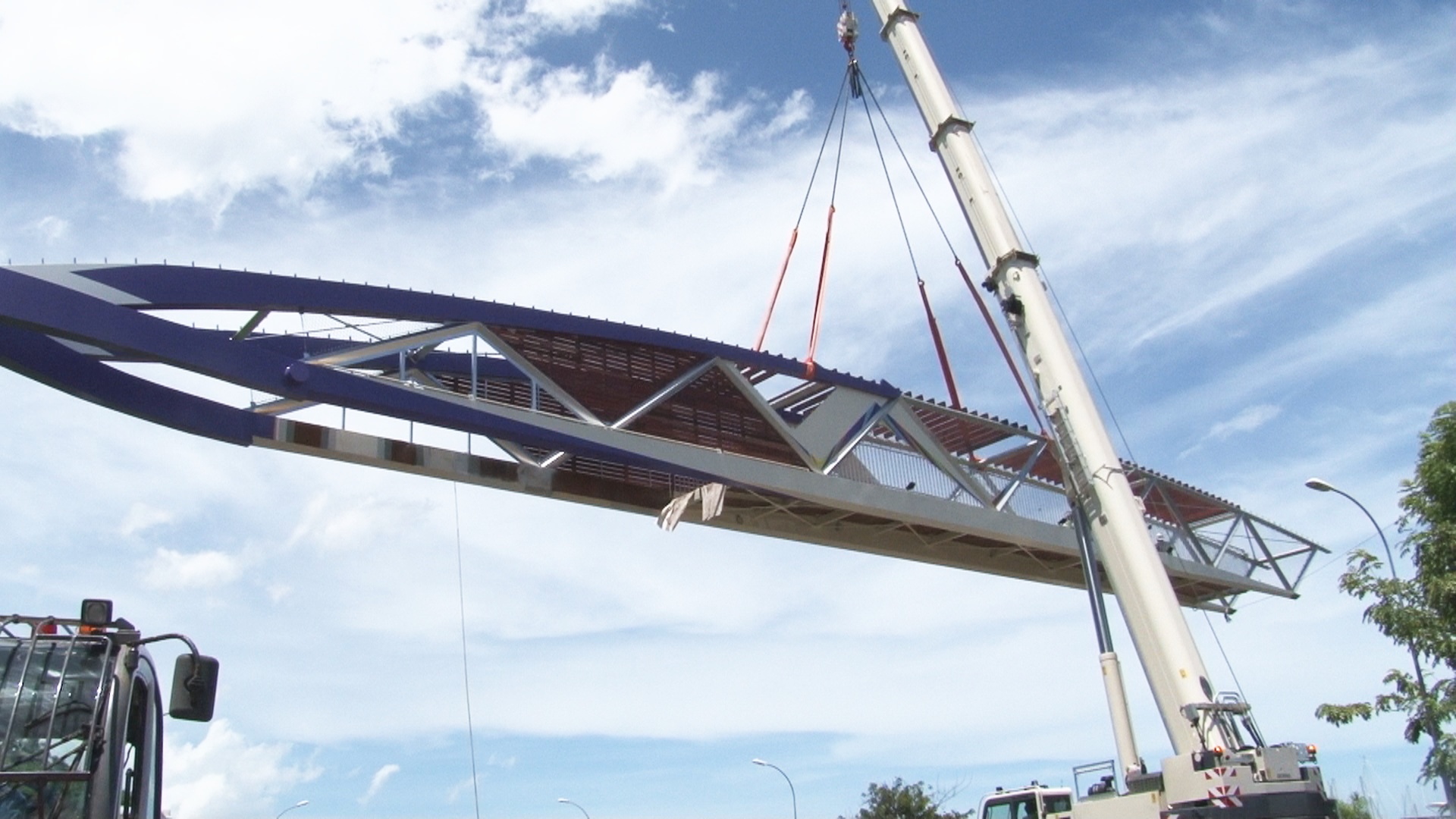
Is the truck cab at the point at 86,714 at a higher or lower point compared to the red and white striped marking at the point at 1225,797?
higher

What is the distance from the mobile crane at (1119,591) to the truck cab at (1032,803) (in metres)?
0.05

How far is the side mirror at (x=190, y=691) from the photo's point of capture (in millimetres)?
5977

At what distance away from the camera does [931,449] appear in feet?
73.8

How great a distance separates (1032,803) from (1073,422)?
20.7 feet

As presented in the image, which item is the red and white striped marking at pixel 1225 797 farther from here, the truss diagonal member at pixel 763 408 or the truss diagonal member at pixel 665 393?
the truss diagonal member at pixel 665 393

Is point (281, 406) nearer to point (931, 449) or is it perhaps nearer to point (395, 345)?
point (395, 345)

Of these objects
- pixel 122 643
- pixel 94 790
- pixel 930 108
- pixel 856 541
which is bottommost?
pixel 94 790

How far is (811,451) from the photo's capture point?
66.4 feet

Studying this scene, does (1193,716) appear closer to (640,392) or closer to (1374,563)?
(1374,563)

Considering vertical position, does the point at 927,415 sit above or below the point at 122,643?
above

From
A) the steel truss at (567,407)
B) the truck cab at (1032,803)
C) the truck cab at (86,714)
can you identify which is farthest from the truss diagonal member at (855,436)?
the truck cab at (86,714)

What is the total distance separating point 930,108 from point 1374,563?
9.58m

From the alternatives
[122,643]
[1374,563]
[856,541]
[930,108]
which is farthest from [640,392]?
[122,643]

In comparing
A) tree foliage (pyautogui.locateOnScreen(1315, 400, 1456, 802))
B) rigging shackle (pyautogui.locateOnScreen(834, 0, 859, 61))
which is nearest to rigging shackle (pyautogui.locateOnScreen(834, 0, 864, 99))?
rigging shackle (pyautogui.locateOnScreen(834, 0, 859, 61))
